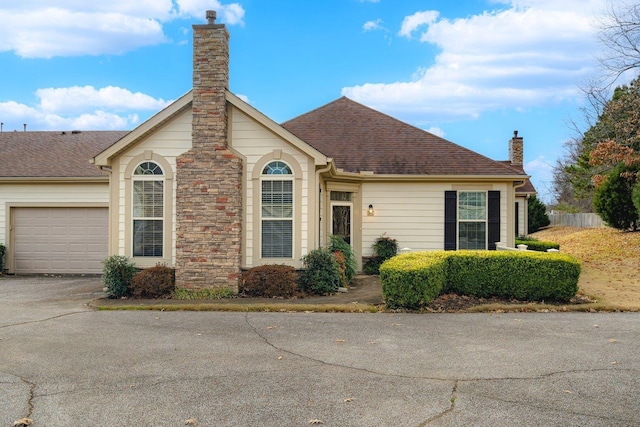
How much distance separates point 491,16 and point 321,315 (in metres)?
8.98

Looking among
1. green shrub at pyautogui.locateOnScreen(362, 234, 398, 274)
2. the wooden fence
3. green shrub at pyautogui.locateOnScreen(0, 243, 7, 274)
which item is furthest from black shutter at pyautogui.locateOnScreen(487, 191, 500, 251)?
the wooden fence

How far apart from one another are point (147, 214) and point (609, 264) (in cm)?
1536

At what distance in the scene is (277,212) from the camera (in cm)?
1217

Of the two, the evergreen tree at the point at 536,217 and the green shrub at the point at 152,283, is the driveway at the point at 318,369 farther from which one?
the evergreen tree at the point at 536,217

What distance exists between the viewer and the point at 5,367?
6.25m

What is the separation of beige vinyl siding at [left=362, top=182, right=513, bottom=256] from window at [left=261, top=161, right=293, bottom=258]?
4070mm

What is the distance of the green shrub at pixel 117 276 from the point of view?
11555 millimetres

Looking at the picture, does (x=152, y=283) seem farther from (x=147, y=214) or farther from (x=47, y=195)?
(x=47, y=195)

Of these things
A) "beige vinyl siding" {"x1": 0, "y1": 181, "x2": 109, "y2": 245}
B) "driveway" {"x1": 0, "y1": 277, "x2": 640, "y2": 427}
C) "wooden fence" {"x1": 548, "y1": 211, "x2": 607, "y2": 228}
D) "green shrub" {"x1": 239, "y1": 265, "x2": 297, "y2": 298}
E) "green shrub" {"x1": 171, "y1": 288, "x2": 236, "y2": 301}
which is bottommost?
"driveway" {"x1": 0, "y1": 277, "x2": 640, "y2": 427}

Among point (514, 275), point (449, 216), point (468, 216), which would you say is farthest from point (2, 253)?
point (514, 275)

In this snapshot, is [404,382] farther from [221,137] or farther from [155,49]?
[155,49]

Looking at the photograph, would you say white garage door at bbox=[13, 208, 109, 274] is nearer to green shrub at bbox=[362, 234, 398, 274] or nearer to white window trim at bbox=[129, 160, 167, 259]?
white window trim at bbox=[129, 160, 167, 259]

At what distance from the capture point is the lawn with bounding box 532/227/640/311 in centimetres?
1205

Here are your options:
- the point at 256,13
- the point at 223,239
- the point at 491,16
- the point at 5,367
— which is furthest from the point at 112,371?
the point at 491,16
